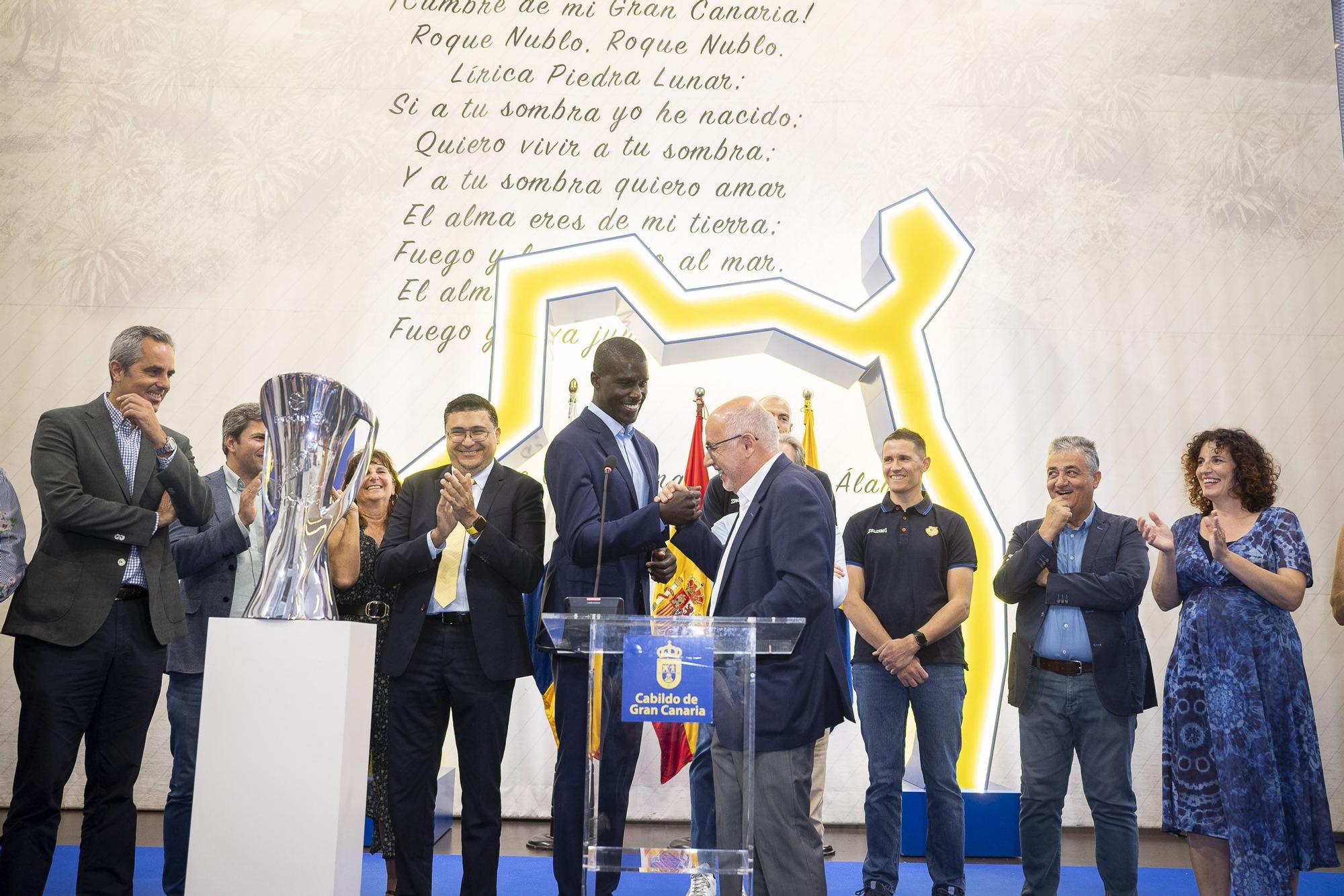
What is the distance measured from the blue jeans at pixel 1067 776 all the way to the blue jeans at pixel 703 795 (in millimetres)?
1181

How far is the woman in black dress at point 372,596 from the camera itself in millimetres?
3387

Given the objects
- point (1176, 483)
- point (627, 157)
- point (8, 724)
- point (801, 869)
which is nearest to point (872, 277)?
point (627, 157)

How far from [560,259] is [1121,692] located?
349 centimetres

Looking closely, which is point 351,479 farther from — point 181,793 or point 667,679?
point 181,793

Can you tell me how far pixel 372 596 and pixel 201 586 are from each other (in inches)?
22.3

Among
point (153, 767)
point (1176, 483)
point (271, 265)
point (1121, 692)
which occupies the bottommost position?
point (153, 767)

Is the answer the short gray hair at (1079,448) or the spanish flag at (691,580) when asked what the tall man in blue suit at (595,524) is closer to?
the spanish flag at (691,580)

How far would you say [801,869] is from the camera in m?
2.57

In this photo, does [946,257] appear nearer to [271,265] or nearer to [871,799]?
[871,799]

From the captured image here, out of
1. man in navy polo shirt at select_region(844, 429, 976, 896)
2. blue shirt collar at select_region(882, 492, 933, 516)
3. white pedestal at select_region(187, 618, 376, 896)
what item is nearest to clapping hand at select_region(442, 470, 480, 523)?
white pedestal at select_region(187, 618, 376, 896)

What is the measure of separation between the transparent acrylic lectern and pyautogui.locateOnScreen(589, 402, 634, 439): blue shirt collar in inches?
36.3

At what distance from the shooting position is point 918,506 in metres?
4.07

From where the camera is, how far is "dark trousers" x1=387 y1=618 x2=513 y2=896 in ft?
10.5

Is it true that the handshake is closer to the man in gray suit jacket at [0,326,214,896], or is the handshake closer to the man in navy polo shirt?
the man in navy polo shirt
